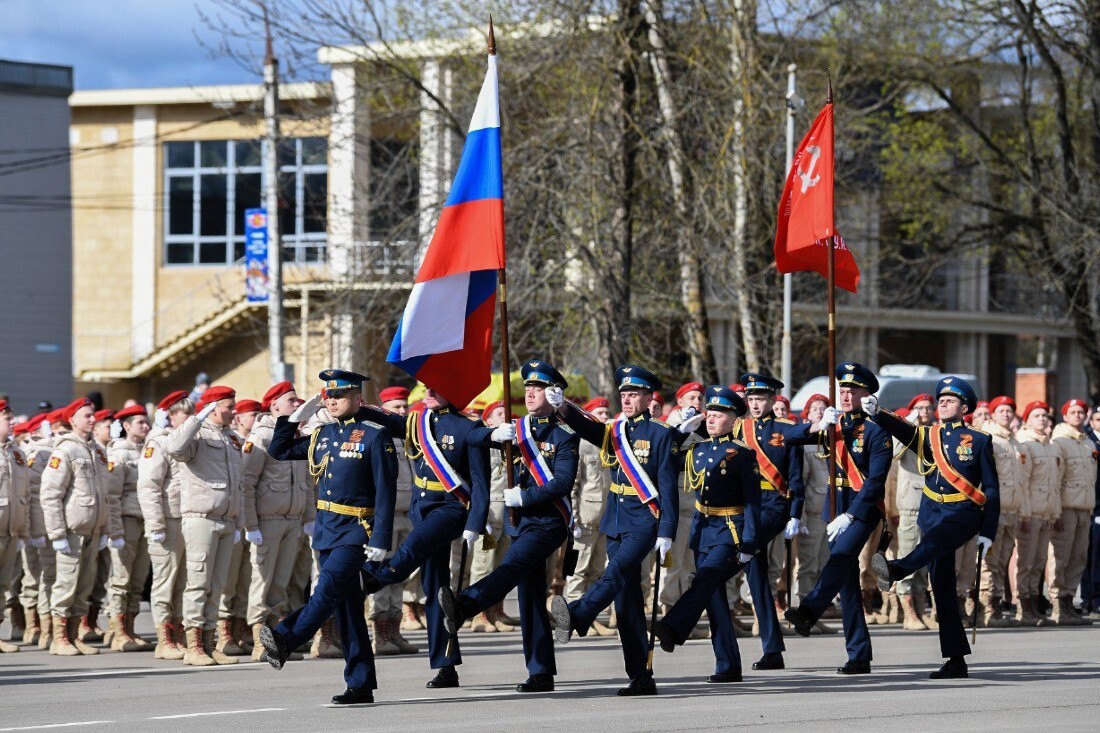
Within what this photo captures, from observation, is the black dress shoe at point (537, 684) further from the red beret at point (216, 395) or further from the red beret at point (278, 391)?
the red beret at point (216, 395)

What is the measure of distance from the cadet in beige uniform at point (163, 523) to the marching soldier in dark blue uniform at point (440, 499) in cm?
261

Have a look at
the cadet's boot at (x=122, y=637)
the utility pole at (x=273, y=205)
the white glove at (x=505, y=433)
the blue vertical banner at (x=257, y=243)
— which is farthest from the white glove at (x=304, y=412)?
the blue vertical banner at (x=257, y=243)

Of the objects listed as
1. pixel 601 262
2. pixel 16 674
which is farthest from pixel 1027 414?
pixel 16 674

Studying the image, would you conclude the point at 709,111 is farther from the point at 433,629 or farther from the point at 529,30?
the point at 433,629

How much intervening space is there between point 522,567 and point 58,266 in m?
26.7

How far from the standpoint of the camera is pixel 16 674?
12180 millimetres

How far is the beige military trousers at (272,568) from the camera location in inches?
504

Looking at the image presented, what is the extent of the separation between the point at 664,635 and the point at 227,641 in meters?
4.04

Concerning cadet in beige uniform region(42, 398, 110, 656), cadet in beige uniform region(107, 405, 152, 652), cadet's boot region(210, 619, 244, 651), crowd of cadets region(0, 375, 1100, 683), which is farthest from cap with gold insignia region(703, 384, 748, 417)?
cadet in beige uniform region(42, 398, 110, 656)

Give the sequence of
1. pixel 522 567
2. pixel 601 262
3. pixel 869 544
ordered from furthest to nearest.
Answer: pixel 601 262 < pixel 869 544 < pixel 522 567

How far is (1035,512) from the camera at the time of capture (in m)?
16.1

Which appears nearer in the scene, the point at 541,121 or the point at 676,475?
the point at 676,475

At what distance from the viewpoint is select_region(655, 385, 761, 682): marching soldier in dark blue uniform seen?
10930 mm

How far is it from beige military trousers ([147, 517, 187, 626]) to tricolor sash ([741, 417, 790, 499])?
4305 mm
